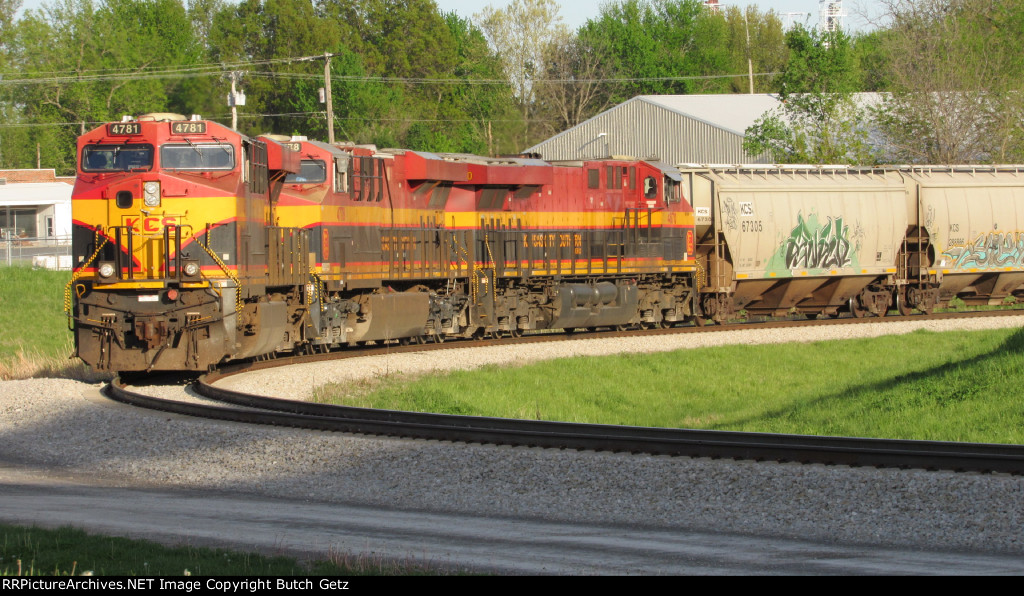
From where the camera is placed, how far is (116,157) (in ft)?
56.4

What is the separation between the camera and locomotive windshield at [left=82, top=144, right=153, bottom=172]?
55.9ft

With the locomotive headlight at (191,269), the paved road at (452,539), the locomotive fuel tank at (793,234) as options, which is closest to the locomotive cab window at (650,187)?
the locomotive fuel tank at (793,234)

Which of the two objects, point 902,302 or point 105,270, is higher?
point 105,270

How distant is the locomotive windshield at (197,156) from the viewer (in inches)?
672

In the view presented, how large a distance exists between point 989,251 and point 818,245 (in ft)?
19.5

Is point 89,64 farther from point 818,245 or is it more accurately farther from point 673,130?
point 818,245

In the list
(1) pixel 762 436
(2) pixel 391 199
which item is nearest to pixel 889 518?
(1) pixel 762 436

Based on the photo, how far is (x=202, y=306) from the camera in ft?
55.3

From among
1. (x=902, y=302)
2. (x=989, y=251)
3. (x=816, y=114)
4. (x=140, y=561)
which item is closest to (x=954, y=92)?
(x=816, y=114)

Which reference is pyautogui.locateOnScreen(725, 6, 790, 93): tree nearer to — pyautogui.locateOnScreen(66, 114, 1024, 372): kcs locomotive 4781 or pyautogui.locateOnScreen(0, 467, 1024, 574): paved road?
pyautogui.locateOnScreen(66, 114, 1024, 372): kcs locomotive 4781

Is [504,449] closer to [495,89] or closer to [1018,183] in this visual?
[1018,183]

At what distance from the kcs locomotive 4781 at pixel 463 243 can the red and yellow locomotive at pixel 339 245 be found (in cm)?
4

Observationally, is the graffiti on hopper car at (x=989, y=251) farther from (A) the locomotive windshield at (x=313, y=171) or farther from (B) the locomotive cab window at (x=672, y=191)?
(A) the locomotive windshield at (x=313, y=171)

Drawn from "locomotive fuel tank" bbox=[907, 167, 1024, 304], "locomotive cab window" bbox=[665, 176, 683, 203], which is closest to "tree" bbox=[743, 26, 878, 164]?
"locomotive fuel tank" bbox=[907, 167, 1024, 304]
